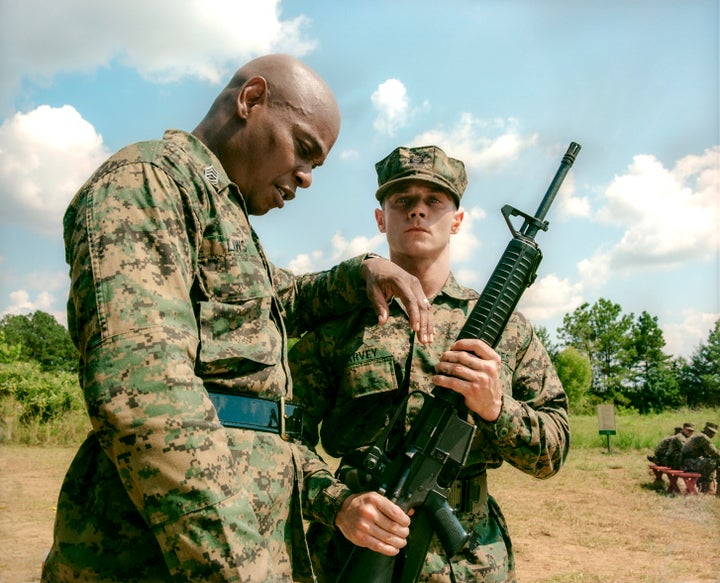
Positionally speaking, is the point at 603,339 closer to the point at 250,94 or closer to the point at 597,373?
the point at 597,373

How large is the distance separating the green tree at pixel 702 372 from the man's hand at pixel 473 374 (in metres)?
62.6

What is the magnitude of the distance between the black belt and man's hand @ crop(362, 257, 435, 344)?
602 millimetres

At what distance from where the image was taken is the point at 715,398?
180 feet

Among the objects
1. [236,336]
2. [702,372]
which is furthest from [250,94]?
[702,372]

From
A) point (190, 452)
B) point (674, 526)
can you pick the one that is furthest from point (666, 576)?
point (190, 452)

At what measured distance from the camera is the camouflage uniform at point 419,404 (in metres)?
2.93

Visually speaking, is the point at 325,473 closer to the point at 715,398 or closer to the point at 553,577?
the point at 553,577

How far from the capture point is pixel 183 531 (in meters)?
1.48

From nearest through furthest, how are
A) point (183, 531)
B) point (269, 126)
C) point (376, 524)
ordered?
point (183, 531) < point (269, 126) < point (376, 524)

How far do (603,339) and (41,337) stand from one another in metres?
57.4

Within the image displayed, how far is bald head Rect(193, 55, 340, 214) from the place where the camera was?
224 cm

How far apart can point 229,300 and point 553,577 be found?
24.1 ft

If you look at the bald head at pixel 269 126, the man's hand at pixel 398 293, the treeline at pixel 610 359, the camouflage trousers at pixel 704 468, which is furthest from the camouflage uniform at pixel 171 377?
the treeline at pixel 610 359

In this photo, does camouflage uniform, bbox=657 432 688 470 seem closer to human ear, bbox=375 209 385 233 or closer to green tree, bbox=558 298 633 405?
human ear, bbox=375 209 385 233
